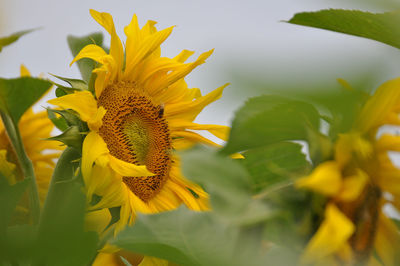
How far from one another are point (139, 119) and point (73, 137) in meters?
0.15

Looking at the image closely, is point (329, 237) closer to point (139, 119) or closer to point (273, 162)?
point (273, 162)

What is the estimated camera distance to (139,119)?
595mm

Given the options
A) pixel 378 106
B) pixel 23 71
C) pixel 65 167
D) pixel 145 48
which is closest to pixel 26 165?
pixel 65 167

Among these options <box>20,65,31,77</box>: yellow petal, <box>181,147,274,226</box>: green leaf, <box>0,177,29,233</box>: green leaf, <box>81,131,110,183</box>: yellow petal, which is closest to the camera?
<box>181,147,274,226</box>: green leaf

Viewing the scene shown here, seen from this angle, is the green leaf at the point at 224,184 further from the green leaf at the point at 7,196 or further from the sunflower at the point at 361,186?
the green leaf at the point at 7,196

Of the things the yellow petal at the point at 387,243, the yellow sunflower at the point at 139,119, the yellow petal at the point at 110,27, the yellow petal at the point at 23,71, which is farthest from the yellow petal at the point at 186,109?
the yellow petal at the point at 387,243

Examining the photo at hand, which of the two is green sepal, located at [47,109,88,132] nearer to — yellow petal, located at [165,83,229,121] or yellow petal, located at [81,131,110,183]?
yellow petal, located at [81,131,110,183]

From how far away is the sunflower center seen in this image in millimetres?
532

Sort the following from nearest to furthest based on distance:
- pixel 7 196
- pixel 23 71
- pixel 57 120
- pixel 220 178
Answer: pixel 220 178 < pixel 7 196 < pixel 57 120 < pixel 23 71

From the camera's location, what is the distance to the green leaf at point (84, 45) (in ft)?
1.68

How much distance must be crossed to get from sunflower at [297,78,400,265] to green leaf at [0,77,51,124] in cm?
32

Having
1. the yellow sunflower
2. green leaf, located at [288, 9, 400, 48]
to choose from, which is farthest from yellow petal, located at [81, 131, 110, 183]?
green leaf, located at [288, 9, 400, 48]

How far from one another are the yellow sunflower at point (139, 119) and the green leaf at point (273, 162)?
0.64 feet

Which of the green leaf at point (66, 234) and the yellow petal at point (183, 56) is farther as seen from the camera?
the yellow petal at point (183, 56)
